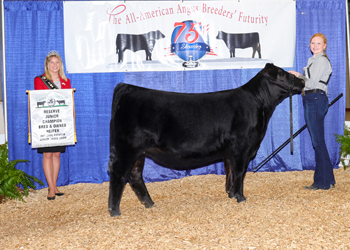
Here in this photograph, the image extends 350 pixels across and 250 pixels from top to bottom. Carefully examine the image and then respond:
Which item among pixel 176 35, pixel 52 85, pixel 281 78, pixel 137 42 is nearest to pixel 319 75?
pixel 281 78

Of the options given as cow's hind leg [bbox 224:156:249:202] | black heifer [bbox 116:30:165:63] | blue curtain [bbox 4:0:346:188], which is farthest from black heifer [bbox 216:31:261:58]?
cow's hind leg [bbox 224:156:249:202]

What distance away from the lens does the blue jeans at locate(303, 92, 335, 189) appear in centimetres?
429

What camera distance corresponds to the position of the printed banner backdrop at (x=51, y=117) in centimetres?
450

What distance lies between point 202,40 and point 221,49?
325mm

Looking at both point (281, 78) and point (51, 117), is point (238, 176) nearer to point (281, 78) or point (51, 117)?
point (281, 78)

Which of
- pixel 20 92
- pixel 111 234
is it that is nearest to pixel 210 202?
pixel 111 234

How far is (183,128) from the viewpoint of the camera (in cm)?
360

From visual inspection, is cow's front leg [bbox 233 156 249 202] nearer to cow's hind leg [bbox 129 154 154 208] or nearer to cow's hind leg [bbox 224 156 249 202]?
cow's hind leg [bbox 224 156 249 202]

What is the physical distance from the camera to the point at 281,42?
5449 millimetres

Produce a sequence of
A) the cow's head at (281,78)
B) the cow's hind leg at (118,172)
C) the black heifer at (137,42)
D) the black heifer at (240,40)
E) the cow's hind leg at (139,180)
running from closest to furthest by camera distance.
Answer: the cow's hind leg at (118,172)
the cow's hind leg at (139,180)
the cow's head at (281,78)
the black heifer at (137,42)
the black heifer at (240,40)

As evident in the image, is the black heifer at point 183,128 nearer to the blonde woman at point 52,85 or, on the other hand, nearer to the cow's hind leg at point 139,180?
the cow's hind leg at point 139,180

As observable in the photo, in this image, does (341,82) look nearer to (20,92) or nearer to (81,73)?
(81,73)

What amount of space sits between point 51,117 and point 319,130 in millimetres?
3421

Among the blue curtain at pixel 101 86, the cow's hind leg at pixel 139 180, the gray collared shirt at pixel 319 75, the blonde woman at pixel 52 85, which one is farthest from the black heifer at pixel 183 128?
the blue curtain at pixel 101 86
